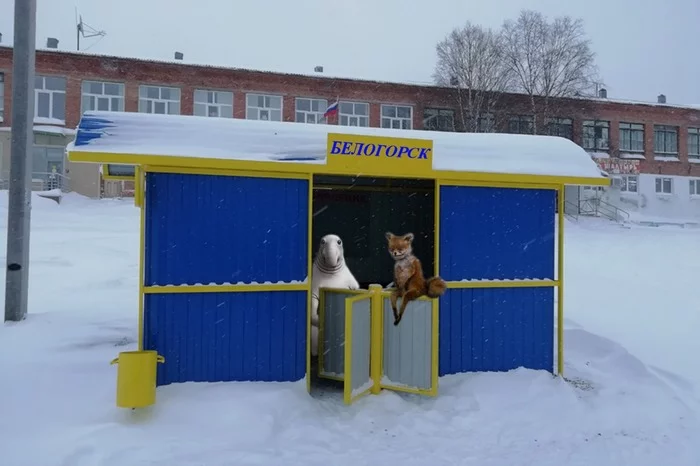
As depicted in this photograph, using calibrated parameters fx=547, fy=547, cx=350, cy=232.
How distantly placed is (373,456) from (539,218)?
3832 millimetres

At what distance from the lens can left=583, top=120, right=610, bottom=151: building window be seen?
37938 mm

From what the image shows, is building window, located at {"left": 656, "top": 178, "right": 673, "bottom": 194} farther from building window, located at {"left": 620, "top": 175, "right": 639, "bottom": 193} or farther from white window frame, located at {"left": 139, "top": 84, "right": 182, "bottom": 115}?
white window frame, located at {"left": 139, "top": 84, "right": 182, "bottom": 115}

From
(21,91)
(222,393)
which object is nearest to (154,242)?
(222,393)

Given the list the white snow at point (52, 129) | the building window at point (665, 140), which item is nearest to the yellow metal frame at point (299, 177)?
the white snow at point (52, 129)

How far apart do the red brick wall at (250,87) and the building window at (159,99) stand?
299 mm

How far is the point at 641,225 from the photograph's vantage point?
32875mm

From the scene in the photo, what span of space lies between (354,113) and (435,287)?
1140 inches

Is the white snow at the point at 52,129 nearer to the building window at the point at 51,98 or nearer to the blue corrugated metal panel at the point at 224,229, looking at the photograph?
the building window at the point at 51,98

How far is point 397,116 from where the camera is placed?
34.6 metres

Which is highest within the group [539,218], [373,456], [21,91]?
[21,91]

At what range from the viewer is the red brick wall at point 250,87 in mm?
30016

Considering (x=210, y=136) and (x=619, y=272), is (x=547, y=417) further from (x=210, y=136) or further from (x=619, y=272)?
(x=619, y=272)

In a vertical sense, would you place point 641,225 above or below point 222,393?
above

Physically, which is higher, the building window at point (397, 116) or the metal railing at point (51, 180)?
the building window at point (397, 116)
